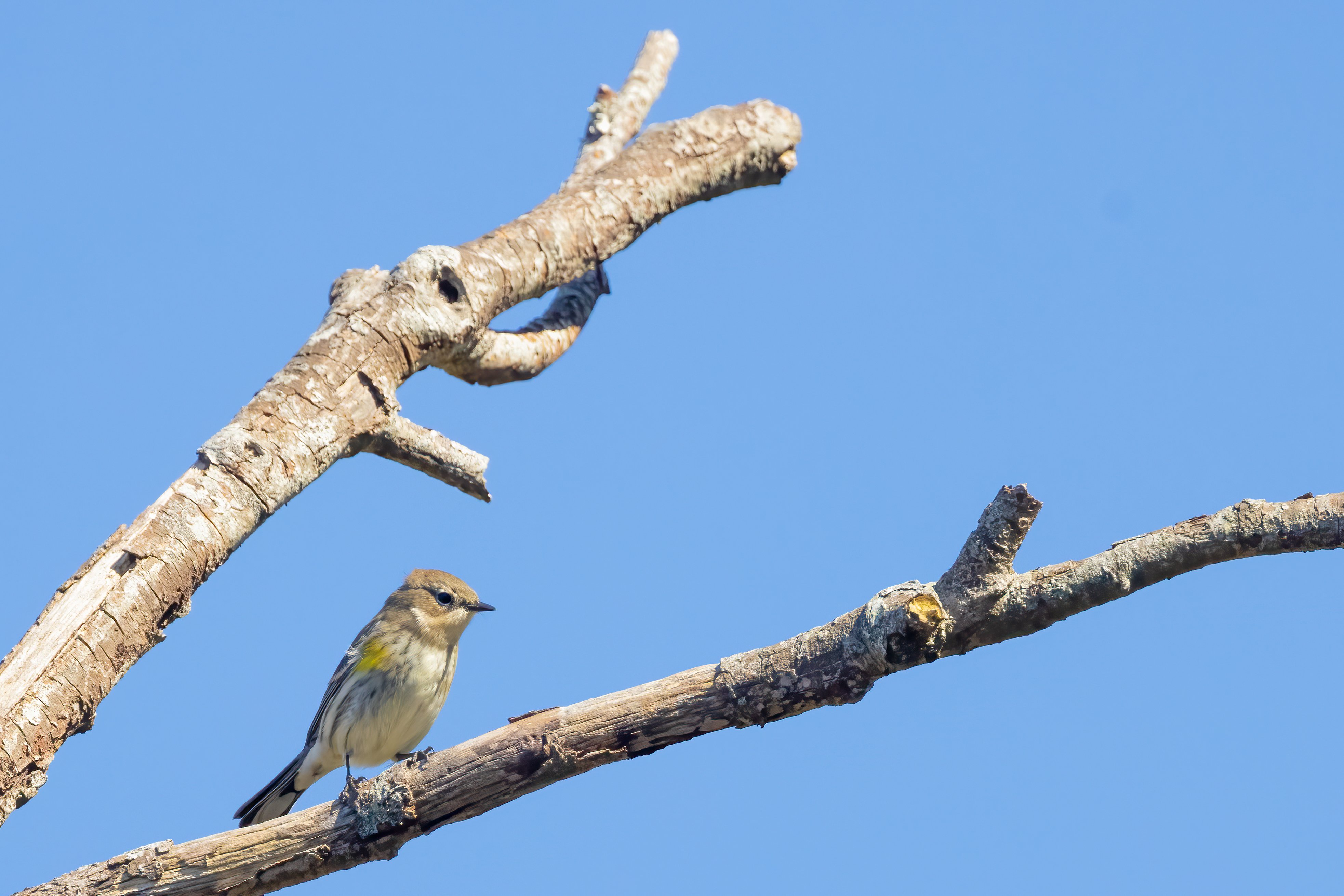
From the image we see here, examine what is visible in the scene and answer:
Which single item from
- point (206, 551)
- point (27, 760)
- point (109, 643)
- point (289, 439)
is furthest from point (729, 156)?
point (27, 760)

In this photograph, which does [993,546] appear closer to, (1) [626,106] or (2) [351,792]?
(2) [351,792]

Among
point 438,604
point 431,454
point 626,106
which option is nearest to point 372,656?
point 438,604

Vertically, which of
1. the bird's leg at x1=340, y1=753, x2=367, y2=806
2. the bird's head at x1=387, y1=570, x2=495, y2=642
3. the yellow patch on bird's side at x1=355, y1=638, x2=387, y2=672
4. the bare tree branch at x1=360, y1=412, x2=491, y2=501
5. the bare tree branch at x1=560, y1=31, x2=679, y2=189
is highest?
the bare tree branch at x1=560, y1=31, x2=679, y2=189

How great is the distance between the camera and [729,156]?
887 centimetres

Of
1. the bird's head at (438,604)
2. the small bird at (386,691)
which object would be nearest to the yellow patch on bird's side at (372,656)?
the small bird at (386,691)

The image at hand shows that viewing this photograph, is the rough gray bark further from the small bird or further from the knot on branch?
the small bird

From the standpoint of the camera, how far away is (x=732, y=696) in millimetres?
4359

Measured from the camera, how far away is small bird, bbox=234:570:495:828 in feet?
23.8

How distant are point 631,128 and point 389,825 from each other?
7.26m

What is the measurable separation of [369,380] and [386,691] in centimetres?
232

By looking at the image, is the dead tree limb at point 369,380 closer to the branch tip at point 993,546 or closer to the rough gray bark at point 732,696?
the rough gray bark at point 732,696

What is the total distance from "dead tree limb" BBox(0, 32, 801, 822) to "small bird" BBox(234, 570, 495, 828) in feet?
3.67

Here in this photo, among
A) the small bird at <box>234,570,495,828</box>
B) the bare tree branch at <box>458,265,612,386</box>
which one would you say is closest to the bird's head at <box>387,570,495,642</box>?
the small bird at <box>234,570,495,828</box>

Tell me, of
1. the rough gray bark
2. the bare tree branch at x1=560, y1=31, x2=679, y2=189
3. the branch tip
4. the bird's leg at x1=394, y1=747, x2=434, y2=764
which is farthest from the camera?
the bare tree branch at x1=560, y1=31, x2=679, y2=189
